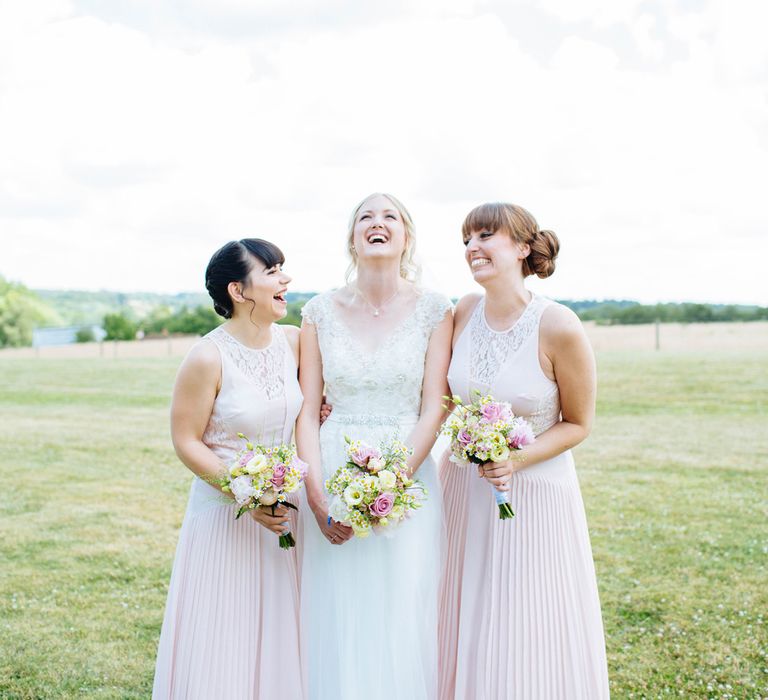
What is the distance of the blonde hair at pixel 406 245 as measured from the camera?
4746 mm

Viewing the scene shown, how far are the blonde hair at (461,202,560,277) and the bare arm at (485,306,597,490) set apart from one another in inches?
11.2

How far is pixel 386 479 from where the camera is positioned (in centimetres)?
391

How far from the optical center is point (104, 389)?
101ft

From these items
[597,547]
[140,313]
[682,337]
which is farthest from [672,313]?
[140,313]

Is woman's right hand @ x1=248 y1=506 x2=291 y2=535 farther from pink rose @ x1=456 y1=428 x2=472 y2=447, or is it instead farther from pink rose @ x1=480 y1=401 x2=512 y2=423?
pink rose @ x1=480 y1=401 x2=512 y2=423

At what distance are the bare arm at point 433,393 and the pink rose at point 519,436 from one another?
655 mm

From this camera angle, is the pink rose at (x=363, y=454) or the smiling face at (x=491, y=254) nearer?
the pink rose at (x=363, y=454)

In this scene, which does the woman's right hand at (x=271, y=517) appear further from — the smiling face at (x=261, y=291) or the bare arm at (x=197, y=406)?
the smiling face at (x=261, y=291)

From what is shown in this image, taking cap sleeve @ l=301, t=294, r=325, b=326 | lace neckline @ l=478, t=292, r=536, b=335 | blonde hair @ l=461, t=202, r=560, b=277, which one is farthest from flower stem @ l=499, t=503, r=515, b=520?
cap sleeve @ l=301, t=294, r=325, b=326

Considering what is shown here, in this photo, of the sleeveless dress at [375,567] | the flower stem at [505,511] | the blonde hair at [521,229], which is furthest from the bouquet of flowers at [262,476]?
the blonde hair at [521,229]

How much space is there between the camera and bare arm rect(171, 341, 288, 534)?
4.25 m

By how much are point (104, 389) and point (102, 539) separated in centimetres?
2175

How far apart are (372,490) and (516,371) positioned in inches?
40.6

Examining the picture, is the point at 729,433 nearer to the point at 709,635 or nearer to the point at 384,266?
the point at 709,635
